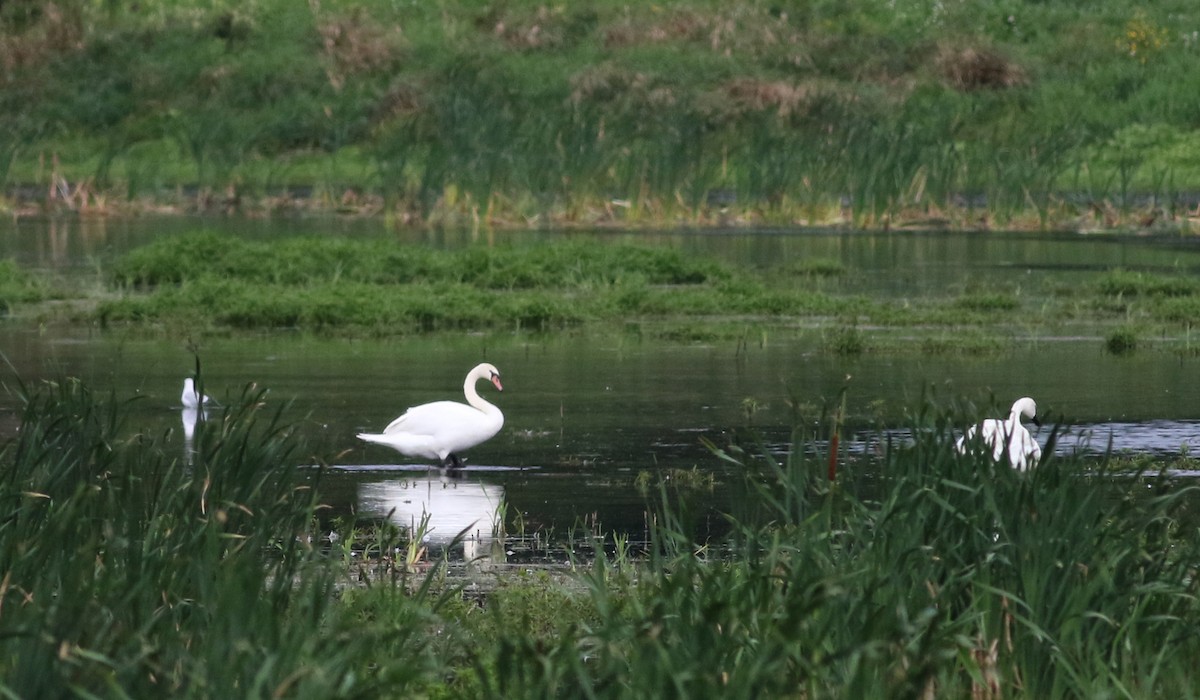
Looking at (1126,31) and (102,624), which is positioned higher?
(1126,31)

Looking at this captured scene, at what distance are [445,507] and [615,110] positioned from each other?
26.4 m

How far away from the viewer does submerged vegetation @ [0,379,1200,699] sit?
192 inches

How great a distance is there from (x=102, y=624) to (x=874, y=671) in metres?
1.78

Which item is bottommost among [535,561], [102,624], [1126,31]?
[535,561]

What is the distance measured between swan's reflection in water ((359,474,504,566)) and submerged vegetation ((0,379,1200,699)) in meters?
1.73

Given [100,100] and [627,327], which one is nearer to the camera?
[627,327]

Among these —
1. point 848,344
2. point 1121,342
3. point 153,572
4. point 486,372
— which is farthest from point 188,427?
point 1121,342

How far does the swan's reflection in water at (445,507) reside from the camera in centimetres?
901

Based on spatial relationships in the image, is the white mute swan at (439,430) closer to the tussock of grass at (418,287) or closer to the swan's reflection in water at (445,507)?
the swan's reflection in water at (445,507)

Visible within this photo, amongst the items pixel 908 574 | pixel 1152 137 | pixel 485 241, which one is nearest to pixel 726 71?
pixel 1152 137

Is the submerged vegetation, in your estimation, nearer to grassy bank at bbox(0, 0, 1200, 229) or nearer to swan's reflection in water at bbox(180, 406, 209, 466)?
swan's reflection in water at bbox(180, 406, 209, 466)

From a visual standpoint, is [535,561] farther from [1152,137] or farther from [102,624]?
[1152,137]

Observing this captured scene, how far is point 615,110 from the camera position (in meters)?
35.9

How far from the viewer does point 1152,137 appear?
3653 centimetres
